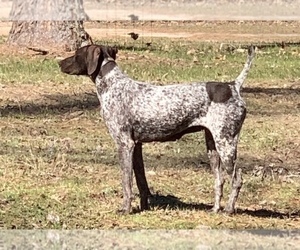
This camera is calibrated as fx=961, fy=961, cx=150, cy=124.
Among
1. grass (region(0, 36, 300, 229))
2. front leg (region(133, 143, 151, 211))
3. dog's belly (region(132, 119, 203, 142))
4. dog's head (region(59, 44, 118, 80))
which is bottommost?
grass (region(0, 36, 300, 229))

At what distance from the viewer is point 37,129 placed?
9703mm

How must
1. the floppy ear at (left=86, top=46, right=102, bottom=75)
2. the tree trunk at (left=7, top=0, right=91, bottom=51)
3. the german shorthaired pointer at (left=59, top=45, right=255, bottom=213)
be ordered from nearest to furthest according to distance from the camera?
the german shorthaired pointer at (left=59, top=45, right=255, bottom=213) → the floppy ear at (left=86, top=46, right=102, bottom=75) → the tree trunk at (left=7, top=0, right=91, bottom=51)

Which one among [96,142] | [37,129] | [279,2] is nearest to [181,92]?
[279,2]

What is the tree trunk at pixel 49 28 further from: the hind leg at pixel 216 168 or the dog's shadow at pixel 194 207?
the hind leg at pixel 216 168

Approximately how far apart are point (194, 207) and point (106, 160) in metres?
1.76

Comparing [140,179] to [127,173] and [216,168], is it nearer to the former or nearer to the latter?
[127,173]

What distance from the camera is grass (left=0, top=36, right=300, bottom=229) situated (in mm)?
6301

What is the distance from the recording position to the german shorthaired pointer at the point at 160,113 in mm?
6273

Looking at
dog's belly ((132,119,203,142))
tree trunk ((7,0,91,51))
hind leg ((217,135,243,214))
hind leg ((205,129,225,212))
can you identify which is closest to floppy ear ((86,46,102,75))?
dog's belly ((132,119,203,142))

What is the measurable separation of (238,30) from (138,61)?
999 cm

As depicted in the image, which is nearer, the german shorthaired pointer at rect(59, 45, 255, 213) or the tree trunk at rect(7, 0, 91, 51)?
the german shorthaired pointer at rect(59, 45, 255, 213)

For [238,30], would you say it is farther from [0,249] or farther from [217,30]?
[0,249]

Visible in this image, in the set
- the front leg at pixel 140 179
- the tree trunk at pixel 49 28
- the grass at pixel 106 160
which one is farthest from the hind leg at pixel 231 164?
the tree trunk at pixel 49 28

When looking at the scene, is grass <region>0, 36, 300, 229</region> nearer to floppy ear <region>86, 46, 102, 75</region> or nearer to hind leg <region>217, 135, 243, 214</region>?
hind leg <region>217, 135, 243, 214</region>
